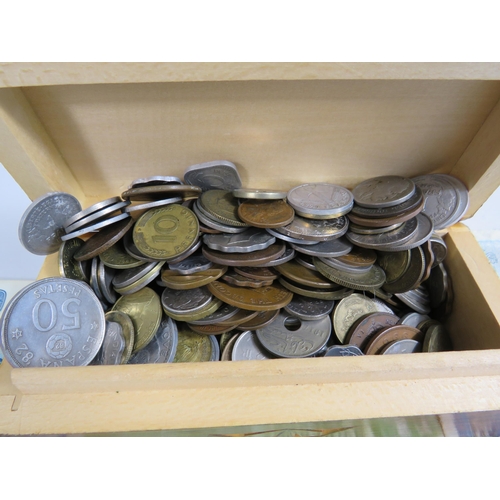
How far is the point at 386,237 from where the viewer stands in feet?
3.78

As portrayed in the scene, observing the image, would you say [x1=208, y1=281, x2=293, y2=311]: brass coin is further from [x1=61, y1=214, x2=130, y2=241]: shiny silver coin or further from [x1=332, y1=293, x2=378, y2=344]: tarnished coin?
[x1=61, y1=214, x2=130, y2=241]: shiny silver coin

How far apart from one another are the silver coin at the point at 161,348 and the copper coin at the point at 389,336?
591 millimetres

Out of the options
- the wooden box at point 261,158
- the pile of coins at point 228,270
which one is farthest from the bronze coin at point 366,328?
the wooden box at point 261,158

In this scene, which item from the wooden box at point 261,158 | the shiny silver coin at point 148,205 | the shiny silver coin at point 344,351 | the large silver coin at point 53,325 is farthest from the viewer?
the shiny silver coin at point 344,351

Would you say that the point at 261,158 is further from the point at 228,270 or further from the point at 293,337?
the point at 293,337

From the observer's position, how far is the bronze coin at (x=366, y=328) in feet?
4.01

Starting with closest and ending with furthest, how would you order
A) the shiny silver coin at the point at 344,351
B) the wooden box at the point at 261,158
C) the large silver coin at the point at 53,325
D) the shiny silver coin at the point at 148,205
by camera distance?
1. the wooden box at the point at 261,158
2. the large silver coin at the point at 53,325
3. the shiny silver coin at the point at 148,205
4. the shiny silver coin at the point at 344,351

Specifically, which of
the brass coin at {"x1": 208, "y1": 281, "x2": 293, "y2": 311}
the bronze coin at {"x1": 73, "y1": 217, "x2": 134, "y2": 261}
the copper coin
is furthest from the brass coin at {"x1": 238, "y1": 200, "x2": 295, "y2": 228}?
the copper coin

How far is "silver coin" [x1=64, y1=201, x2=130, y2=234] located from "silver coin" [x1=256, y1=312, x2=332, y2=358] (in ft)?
1.86

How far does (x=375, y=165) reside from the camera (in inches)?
50.1

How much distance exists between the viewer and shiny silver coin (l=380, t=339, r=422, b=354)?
1.17 m

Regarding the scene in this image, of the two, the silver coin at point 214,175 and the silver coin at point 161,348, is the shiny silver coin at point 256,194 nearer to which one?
the silver coin at point 214,175

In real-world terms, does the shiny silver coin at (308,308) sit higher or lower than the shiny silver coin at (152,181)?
lower

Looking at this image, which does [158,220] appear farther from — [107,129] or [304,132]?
[304,132]
